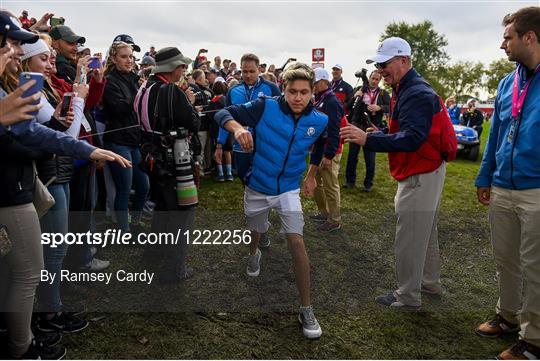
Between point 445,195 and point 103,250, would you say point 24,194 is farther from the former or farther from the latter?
point 445,195

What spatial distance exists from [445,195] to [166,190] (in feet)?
20.9

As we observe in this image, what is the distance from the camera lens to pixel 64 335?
125 inches

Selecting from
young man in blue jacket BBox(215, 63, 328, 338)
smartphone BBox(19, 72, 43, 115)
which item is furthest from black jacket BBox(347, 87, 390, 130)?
smartphone BBox(19, 72, 43, 115)

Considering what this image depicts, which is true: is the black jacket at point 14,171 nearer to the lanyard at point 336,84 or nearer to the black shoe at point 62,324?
the black shoe at point 62,324

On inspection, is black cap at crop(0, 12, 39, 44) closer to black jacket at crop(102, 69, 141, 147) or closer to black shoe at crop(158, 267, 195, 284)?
black jacket at crop(102, 69, 141, 147)

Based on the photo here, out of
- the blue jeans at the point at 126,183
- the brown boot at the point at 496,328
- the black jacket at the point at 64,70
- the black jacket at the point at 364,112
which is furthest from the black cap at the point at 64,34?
the black jacket at the point at 364,112

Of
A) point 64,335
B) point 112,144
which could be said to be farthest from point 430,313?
point 112,144

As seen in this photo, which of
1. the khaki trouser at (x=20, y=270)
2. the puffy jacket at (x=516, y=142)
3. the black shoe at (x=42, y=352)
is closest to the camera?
the khaki trouser at (x=20, y=270)

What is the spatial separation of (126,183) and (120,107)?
0.91m

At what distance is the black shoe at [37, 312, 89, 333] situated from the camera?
125 inches

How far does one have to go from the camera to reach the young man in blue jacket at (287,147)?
341cm

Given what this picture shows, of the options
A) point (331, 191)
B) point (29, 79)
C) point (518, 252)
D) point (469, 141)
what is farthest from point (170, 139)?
point (469, 141)

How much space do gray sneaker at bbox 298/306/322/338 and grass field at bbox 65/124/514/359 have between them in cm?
7

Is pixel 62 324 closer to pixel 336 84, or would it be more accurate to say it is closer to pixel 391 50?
pixel 391 50
